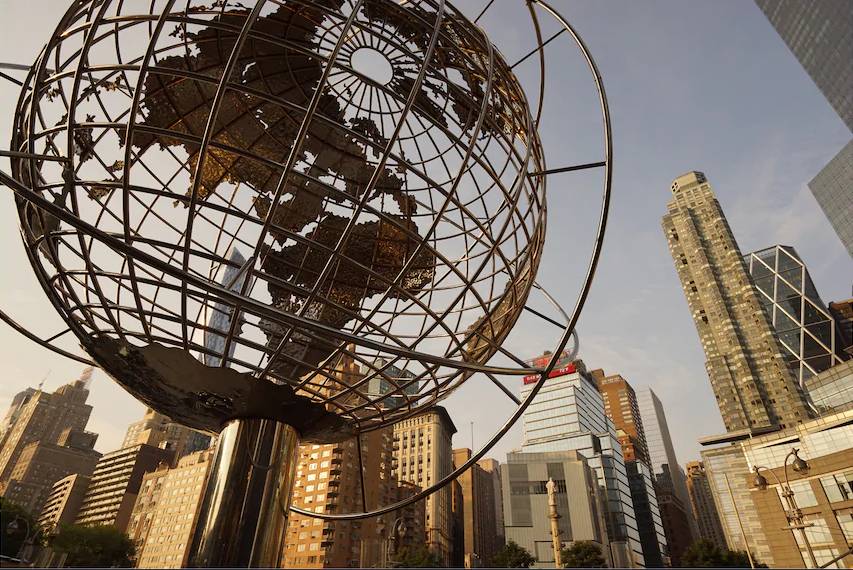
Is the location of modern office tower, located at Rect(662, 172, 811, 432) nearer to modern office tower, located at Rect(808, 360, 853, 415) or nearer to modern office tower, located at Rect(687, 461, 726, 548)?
modern office tower, located at Rect(808, 360, 853, 415)

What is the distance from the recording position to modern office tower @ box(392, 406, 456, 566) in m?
74.1

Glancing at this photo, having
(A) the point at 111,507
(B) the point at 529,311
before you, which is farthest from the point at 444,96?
(A) the point at 111,507

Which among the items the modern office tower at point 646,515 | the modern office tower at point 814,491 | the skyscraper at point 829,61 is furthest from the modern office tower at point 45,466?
the skyscraper at point 829,61

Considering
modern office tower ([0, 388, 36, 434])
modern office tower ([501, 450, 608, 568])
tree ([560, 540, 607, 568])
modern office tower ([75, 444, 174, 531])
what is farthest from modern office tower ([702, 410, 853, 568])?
modern office tower ([0, 388, 36, 434])

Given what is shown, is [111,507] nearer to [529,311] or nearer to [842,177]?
[529,311]

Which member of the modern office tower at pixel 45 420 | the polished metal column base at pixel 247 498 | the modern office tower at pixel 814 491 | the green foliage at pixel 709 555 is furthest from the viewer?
the modern office tower at pixel 45 420

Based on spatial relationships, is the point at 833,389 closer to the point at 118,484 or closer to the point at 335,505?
Result: the point at 335,505

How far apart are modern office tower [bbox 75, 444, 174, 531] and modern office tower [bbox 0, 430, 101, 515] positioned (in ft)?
69.2

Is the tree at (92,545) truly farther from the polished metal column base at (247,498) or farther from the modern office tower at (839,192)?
the modern office tower at (839,192)

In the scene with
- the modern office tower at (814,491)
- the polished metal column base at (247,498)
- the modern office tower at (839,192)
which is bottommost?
the polished metal column base at (247,498)

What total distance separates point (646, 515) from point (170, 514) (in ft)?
237

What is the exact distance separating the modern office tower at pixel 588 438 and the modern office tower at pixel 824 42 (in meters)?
44.8

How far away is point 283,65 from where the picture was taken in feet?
16.1

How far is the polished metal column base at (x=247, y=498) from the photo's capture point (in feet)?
10.4
